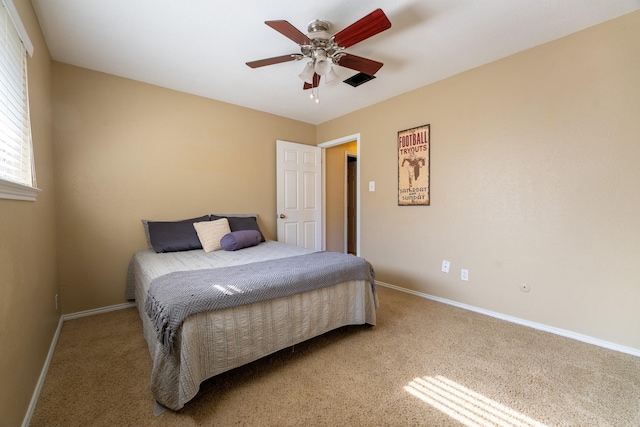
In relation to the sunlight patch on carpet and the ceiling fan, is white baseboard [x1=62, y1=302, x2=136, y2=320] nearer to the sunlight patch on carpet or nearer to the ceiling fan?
the ceiling fan

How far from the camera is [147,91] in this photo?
2.88 meters

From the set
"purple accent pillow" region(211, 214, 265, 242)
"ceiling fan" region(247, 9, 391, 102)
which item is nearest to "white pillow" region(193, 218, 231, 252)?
"purple accent pillow" region(211, 214, 265, 242)

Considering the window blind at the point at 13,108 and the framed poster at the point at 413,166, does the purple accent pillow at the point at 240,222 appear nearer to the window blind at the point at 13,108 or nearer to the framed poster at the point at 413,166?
the window blind at the point at 13,108

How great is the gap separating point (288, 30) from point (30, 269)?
6.89 feet

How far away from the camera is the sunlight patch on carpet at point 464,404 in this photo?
1.30 metres

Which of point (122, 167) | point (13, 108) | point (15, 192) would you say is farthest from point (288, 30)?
point (122, 167)

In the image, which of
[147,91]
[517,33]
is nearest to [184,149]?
[147,91]

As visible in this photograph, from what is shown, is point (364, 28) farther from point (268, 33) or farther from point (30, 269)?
point (30, 269)

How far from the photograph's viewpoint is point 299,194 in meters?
4.08

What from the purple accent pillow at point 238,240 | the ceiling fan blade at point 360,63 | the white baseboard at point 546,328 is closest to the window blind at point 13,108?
the purple accent pillow at point 238,240

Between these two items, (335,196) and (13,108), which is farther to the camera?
(335,196)

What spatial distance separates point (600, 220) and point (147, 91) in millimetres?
4325

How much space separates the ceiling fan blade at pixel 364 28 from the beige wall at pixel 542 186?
59.1 inches

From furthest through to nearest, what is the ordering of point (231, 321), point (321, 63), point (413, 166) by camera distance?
point (413, 166)
point (321, 63)
point (231, 321)
